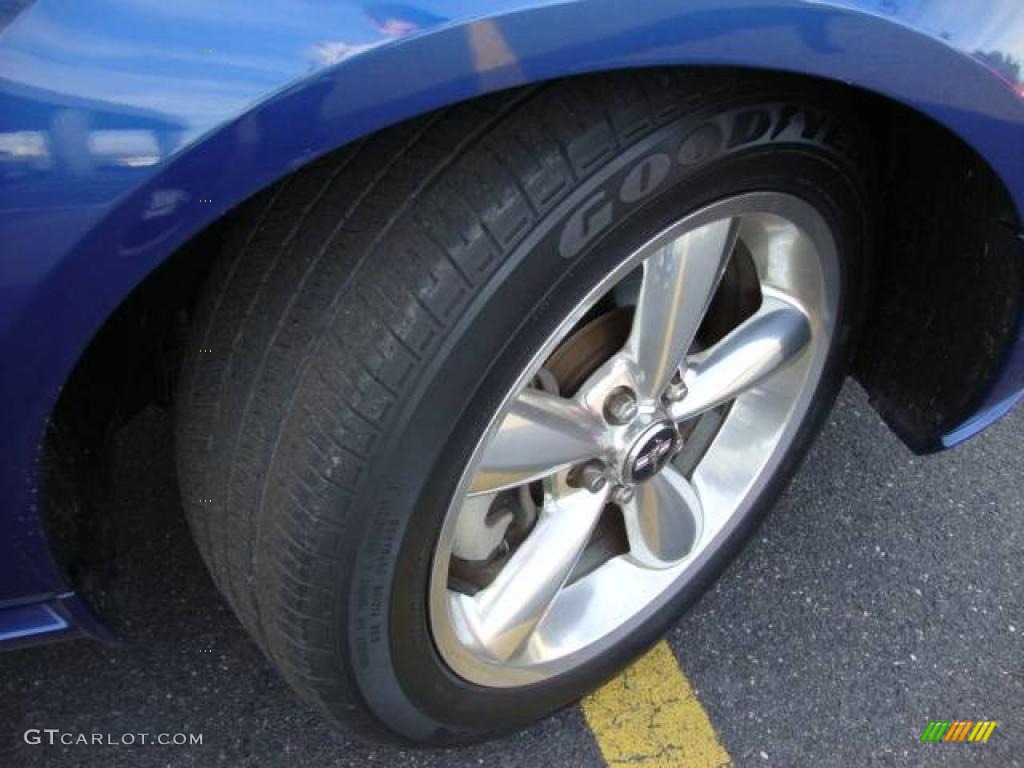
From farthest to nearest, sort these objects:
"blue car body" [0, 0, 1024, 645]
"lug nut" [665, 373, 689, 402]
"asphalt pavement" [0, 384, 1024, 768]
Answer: "asphalt pavement" [0, 384, 1024, 768]
"lug nut" [665, 373, 689, 402]
"blue car body" [0, 0, 1024, 645]

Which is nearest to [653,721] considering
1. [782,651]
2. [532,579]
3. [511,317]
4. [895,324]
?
[782,651]

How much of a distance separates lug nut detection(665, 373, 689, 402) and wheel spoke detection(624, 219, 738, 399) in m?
0.06

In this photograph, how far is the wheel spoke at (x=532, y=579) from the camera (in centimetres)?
136

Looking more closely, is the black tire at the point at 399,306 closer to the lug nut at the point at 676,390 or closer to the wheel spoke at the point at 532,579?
the wheel spoke at the point at 532,579

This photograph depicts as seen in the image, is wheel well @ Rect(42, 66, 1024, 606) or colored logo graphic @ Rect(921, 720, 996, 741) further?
colored logo graphic @ Rect(921, 720, 996, 741)

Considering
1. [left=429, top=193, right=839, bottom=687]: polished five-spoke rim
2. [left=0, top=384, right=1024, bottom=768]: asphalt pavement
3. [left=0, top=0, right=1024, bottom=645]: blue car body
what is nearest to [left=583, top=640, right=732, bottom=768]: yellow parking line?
[left=0, top=384, right=1024, bottom=768]: asphalt pavement

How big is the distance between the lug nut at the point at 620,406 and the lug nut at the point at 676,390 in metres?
0.09

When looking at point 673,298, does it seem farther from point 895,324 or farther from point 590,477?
point 895,324

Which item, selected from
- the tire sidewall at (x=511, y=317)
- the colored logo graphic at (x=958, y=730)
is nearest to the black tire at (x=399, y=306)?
the tire sidewall at (x=511, y=317)

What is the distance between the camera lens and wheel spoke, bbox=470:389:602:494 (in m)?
1.19

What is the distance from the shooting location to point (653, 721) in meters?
1.62

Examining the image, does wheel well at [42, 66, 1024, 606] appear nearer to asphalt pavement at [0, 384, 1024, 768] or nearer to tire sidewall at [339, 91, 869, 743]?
tire sidewall at [339, 91, 869, 743]

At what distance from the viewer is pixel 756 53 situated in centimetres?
90

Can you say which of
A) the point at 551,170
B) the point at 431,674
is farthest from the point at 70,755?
the point at 551,170
